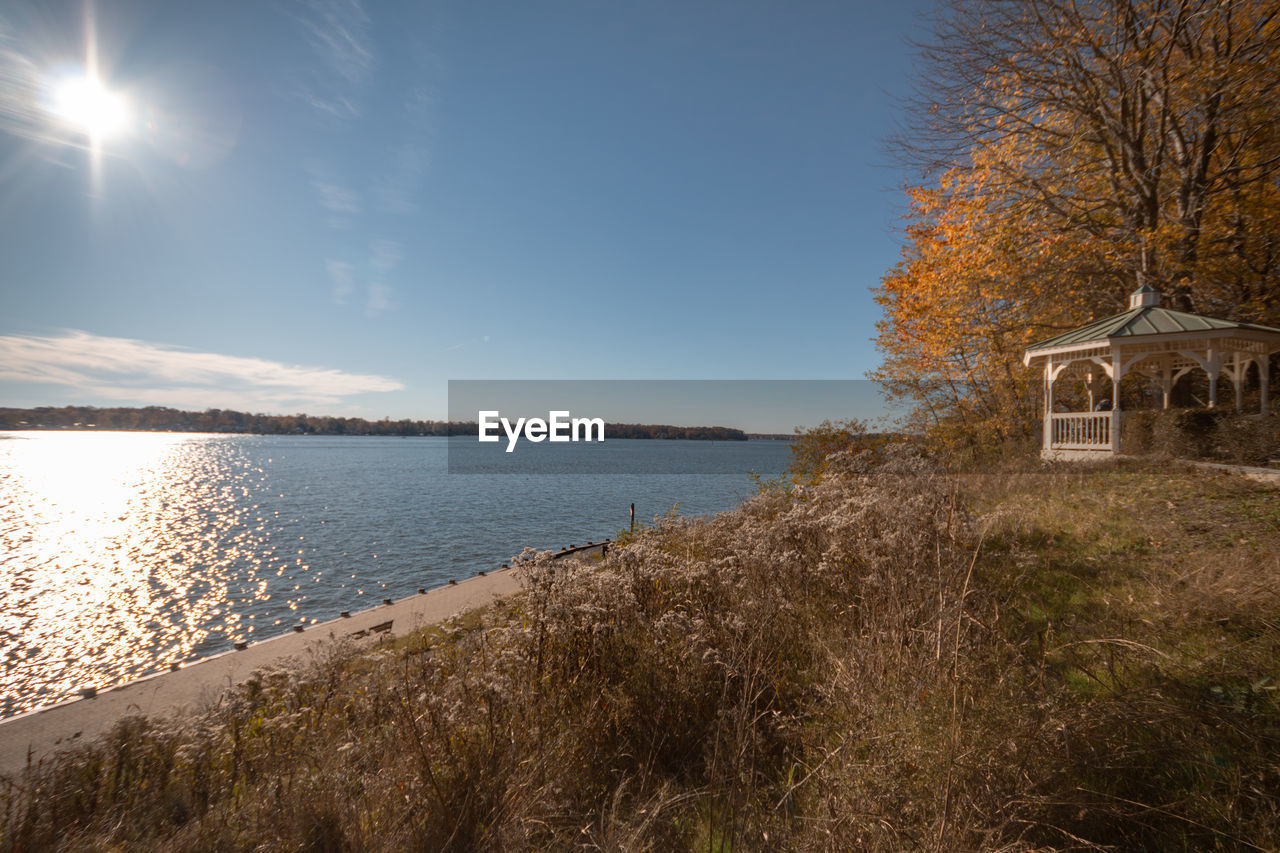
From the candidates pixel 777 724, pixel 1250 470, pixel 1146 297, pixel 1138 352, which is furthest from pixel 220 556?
pixel 1146 297

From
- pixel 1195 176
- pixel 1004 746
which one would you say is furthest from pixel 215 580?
pixel 1195 176

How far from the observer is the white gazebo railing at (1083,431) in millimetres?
13680

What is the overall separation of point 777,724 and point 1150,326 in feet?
49.2

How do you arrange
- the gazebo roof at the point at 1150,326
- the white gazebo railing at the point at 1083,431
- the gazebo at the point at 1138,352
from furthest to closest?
1. the white gazebo railing at the point at 1083,431
2. the gazebo at the point at 1138,352
3. the gazebo roof at the point at 1150,326

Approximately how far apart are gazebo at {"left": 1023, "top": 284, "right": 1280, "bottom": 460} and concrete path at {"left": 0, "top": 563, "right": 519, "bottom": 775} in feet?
49.0

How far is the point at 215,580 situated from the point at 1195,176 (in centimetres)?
3368

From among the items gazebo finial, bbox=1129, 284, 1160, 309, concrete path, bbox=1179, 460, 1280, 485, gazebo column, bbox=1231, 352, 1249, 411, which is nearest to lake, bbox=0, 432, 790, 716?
concrete path, bbox=1179, 460, 1280, 485

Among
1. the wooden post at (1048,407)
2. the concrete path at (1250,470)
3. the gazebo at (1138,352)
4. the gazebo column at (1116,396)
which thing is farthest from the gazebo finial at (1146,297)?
the concrete path at (1250,470)

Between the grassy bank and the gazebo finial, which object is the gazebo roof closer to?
the gazebo finial

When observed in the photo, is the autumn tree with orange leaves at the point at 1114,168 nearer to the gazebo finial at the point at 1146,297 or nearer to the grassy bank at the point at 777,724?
the gazebo finial at the point at 1146,297

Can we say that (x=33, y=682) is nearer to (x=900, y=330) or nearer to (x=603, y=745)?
(x=603, y=745)

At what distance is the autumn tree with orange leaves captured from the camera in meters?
12.9

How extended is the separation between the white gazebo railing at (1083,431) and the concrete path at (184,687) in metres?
14.9

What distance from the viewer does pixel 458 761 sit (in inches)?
116
